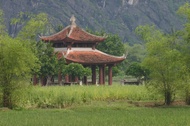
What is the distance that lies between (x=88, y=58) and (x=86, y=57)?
26cm

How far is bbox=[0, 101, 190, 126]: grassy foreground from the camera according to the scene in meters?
22.4

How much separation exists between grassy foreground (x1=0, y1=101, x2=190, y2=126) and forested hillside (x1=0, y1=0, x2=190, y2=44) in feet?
417

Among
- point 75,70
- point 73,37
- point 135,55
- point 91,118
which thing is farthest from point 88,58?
point 135,55

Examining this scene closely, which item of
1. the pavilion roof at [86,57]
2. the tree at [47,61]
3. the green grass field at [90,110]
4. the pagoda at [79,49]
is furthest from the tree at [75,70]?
the green grass field at [90,110]

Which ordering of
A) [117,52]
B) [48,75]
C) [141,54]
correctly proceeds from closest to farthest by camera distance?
[48,75] → [117,52] → [141,54]

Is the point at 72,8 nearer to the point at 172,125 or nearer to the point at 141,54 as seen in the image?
the point at 141,54

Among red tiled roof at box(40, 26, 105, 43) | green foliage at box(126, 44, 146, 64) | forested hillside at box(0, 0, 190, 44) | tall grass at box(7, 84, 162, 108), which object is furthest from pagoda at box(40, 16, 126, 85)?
forested hillside at box(0, 0, 190, 44)

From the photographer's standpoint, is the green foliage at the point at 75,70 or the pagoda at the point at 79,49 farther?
the pagoda at the point at 79,49

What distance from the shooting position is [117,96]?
118 feet

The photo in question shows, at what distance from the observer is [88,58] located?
169ft

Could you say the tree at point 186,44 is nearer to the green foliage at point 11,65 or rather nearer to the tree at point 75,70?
the green foliage at point 11,65

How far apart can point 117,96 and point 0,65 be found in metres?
9.51

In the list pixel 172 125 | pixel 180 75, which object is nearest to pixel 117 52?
pixel 180 75

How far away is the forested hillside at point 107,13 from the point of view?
167875 millimetres
